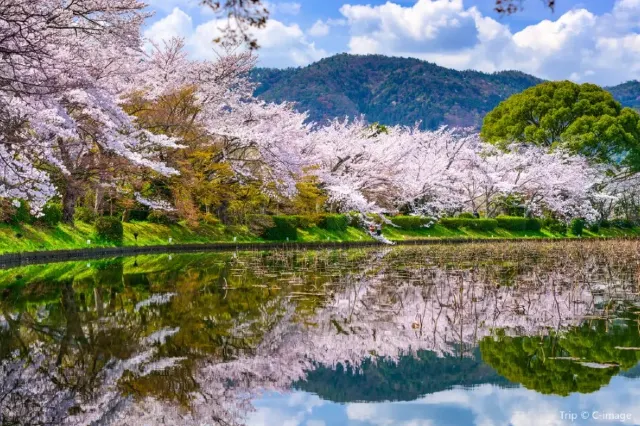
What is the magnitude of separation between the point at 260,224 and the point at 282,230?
3.77 feet

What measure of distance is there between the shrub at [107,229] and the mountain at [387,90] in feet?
416

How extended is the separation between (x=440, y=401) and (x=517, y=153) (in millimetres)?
47150

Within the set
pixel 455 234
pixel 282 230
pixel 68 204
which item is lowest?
pixel 455 234

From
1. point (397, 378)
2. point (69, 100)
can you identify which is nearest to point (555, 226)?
point (69, 100)

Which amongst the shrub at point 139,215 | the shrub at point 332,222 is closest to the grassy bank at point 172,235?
the shrub at point 332,222

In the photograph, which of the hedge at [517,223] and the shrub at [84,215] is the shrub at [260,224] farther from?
the hedge at [517,223]

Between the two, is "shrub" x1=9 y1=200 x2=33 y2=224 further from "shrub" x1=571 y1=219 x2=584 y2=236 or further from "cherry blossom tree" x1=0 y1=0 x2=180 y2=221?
"shrub" x1=571 y1=219 x2=584 y2=236

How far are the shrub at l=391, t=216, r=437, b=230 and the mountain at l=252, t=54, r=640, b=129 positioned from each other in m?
115

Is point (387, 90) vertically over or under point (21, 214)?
over

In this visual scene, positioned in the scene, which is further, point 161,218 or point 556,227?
point 556,227

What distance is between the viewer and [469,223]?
43094 millimetres

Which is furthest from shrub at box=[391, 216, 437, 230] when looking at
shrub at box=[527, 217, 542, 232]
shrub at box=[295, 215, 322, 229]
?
shrub at box=[527, 217, 542, 232]

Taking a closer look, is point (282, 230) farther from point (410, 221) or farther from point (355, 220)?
point (410, 221)

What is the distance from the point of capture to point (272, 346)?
29.4 ft
